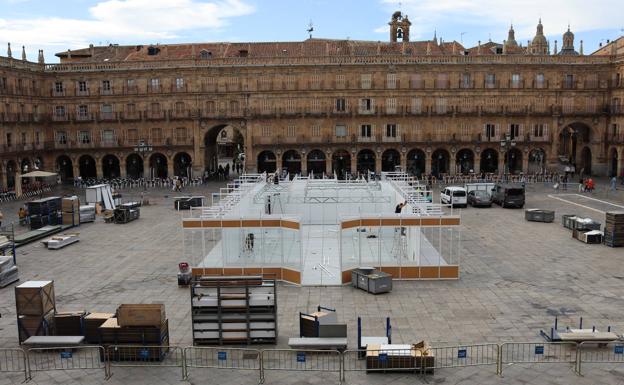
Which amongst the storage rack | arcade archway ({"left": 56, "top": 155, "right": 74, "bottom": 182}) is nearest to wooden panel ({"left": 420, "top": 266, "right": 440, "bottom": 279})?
the storage rack

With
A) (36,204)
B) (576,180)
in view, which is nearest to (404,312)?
(36,204)

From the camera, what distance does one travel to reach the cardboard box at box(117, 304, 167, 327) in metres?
17.1

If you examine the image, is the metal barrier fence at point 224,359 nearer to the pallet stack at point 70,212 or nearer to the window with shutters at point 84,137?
the pallet stack at point 70,212

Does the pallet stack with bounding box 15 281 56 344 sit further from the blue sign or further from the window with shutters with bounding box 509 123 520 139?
the window with shutters with bounding box 509 123 520 139

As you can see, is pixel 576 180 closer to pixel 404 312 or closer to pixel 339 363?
pixel 404 312

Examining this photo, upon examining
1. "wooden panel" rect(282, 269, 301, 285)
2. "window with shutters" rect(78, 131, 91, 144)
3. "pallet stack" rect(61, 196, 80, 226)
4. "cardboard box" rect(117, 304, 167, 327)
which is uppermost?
"window with shutters" rect(78, 131, 91, 144)

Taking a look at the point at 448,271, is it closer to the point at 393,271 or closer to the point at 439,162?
the point at 393,271

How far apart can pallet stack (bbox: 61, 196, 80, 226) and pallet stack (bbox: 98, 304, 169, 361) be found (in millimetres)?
23121

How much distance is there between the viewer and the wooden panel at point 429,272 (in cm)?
2522

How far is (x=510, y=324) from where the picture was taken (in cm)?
1973

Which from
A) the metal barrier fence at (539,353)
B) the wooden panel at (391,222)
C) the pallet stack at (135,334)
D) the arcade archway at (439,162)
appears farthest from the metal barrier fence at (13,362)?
the arcade archway at (439,162)

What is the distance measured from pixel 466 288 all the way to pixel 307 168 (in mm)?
45618

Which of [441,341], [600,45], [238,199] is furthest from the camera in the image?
[600,45]

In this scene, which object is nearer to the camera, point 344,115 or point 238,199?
point 238,199
